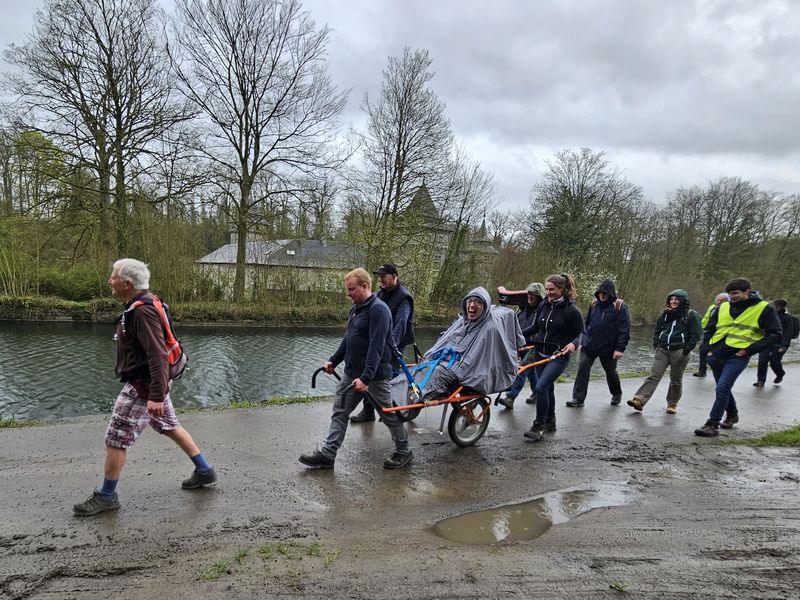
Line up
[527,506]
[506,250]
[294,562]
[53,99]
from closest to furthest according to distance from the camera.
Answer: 1. [294,562]
2. [527,506]
3. [53,99]
4. [506,250]

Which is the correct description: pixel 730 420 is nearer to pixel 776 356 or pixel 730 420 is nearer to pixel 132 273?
pixel 776 356

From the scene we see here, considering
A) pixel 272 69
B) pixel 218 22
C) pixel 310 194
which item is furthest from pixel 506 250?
pixel 218 22

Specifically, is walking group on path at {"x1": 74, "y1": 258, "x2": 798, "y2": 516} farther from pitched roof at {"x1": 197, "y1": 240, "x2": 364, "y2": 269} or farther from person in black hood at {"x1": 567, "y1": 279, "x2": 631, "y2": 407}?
pitched roof at {"x1": 197, "y1": 240, "x2": 364, "y2": 269}

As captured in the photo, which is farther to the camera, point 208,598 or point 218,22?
point 218,22

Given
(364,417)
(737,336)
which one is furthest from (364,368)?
(737,336)

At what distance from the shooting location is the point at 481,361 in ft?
15.7

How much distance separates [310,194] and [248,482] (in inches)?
900

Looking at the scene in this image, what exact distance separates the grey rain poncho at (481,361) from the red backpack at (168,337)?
197cm

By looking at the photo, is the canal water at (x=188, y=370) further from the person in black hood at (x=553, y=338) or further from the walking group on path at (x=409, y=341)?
the person in black hood at (x=553, y=338)

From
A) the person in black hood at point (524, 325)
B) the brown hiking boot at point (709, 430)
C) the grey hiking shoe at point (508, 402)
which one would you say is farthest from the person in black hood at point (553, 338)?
the brown hiking boot at point (709, 430)

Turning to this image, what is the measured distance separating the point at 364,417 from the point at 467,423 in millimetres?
1432

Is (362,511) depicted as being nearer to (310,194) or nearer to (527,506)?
(527,506)

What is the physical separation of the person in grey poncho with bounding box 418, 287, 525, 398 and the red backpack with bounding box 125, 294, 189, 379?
233 cm

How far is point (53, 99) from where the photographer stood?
793 inches
